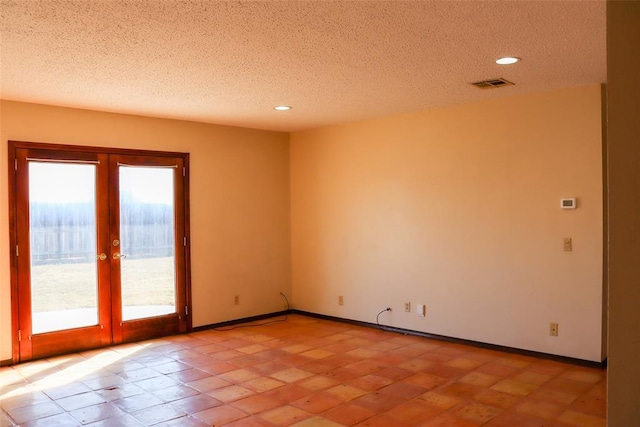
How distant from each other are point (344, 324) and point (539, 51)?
3.85 meters

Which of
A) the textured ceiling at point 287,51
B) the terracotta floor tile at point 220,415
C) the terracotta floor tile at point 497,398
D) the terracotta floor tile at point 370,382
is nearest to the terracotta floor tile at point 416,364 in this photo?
the terracotta floor tile at point 370,382

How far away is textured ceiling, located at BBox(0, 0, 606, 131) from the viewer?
8.64ft

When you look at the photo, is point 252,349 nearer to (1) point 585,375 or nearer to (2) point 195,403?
(2) point 195,403

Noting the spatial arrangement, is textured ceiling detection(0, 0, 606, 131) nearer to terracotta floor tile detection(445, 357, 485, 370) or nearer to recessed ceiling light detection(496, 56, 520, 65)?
recessed ceiling light detection(496, 56, 520, 65)

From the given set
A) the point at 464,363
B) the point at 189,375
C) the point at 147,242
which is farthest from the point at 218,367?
the point at 464,363

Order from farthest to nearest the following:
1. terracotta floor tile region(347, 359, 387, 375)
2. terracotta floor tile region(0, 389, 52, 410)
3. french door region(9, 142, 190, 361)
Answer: french door region(9, 142, 190, 361)
terracotta floor tile region(347, 359, 387, 375)
terracotta floor tile region(0, 389, 52, 410)

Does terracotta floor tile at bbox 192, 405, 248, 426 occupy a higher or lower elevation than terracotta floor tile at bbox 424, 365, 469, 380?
higher

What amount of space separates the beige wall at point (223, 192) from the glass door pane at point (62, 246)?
0.35 meters

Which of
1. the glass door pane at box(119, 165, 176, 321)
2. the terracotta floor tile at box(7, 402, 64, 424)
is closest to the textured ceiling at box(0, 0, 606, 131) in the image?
the glass door pane at box(119, 165, 176, 321)

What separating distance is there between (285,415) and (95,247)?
285cm

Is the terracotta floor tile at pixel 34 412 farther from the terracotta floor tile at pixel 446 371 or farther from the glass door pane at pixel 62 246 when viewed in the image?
the terracotta floor tile at pixel 446 371

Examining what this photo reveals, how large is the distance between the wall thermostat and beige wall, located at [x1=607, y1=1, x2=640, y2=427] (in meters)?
2.86

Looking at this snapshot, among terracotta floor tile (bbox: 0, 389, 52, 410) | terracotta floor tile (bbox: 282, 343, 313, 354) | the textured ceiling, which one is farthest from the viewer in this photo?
terracotta floor tile (bbox: 282, 343, 313, 354)

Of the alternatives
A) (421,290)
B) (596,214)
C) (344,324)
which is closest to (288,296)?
(344,324)
